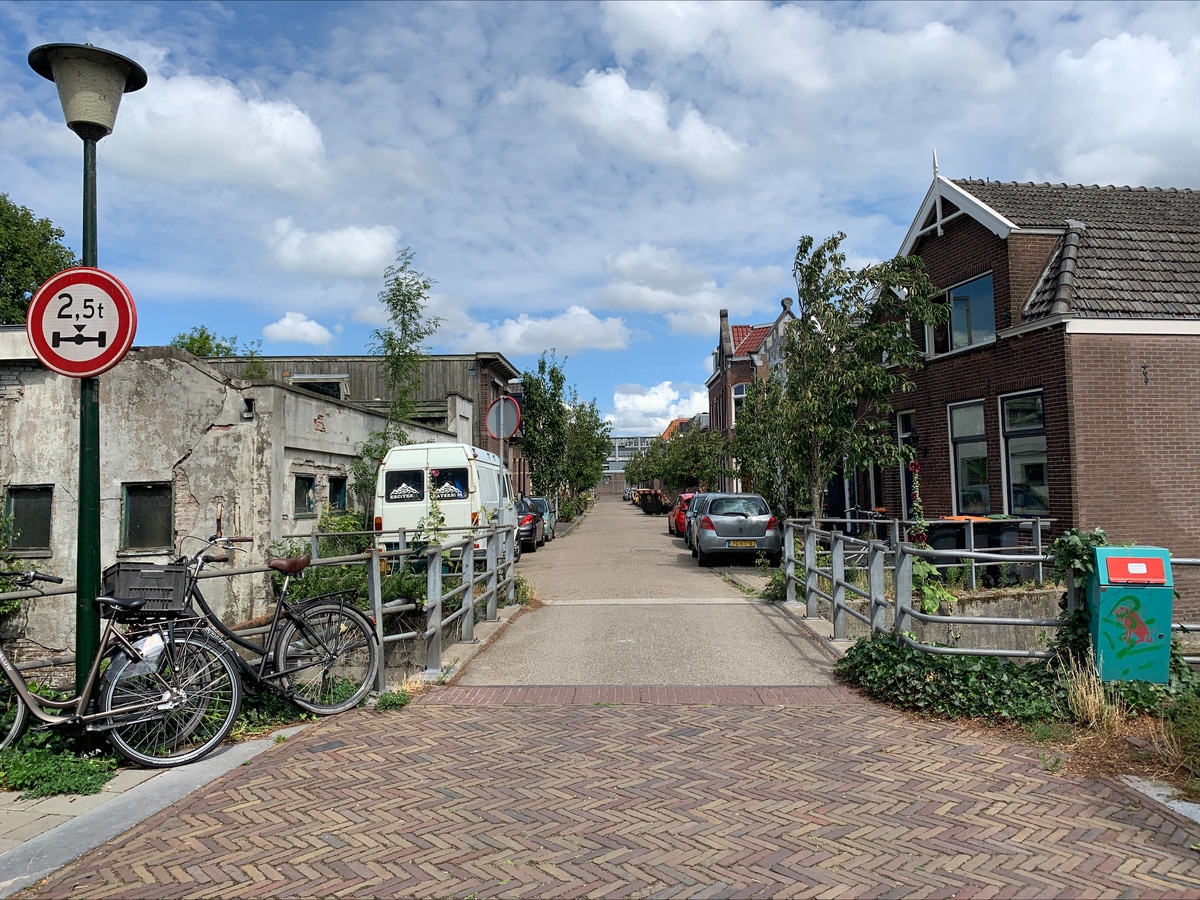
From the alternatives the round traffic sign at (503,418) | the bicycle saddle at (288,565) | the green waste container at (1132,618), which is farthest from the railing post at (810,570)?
the bicycle saddle at (288,565)

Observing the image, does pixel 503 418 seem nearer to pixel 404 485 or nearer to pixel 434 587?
pixel 404 485

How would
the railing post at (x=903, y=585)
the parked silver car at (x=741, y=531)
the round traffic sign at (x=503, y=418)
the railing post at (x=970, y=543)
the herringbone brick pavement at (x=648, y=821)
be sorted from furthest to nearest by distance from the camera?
the parked silver car at (x=741, y=531) < the round traffic sign at (x=503, y=418) < the railing post at (x=970, y=543) < the railing post at (x=903, y=585) < the herringbone brick pavement at (x=648, y=821)

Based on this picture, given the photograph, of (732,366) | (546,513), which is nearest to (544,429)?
(546,513)

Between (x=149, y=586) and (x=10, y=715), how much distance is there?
1.06 metres

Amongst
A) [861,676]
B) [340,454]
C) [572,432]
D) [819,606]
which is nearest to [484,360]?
[572,432]

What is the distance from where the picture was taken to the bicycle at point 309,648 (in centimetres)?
582

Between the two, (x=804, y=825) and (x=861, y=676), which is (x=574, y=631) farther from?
(x=804, y=825)

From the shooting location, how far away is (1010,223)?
14.8 m

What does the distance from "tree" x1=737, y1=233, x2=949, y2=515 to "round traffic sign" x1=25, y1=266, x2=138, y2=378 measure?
35.1ft

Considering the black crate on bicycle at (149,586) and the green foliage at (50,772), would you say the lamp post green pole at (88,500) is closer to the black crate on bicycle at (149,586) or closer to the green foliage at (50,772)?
the black crate on bicycle at (149,586)

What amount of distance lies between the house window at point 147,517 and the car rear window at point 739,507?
31.8ft

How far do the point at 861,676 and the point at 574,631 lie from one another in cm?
364

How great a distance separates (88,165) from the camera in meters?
5.45

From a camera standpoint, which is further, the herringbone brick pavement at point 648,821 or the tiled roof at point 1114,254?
the tiled roof at point 1114,254
